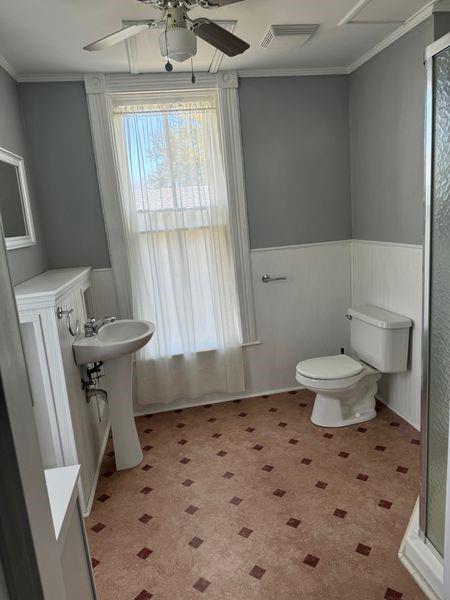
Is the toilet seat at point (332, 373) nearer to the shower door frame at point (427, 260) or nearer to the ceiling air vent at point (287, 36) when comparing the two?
the shower door frame at point (427, 260)

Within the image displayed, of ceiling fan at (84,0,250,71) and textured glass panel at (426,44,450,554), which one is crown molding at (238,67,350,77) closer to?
ceiling fan at (84,0,250,71)

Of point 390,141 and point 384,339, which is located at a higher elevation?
point 390,141

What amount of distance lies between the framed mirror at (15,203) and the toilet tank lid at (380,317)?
2.26 metres

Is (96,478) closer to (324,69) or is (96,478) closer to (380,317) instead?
(380,317)

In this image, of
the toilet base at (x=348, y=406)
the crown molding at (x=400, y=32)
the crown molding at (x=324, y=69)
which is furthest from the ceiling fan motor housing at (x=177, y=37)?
the toilet base at (x=348, y=406)

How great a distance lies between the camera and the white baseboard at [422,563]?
1553 mm

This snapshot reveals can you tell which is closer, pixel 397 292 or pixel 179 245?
pixel 397 292

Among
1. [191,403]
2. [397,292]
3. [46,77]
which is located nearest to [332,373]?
[397,292]

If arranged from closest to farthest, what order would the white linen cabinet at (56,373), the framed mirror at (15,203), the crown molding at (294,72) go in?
the white linen cabinet at (56,373) → the framed mirror at (15,203) → the crown molding at (294,72)

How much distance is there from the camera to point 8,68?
2545 millimetres

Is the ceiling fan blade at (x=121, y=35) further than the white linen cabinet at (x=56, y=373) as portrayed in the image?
No

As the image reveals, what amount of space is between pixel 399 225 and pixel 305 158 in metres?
0.94

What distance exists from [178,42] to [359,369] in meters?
2.16

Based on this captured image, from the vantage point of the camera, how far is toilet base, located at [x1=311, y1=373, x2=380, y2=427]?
112 inches
